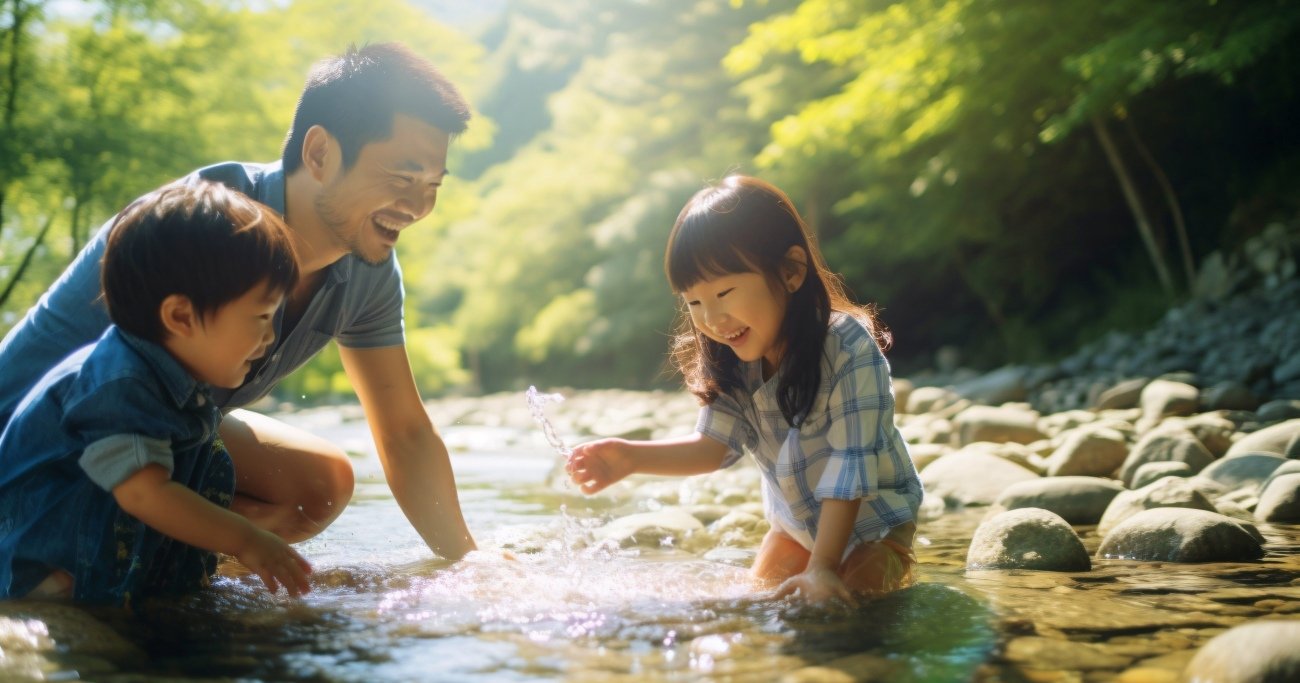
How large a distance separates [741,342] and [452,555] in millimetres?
1003

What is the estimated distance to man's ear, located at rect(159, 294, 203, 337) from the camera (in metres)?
1.86

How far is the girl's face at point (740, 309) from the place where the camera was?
7.44 ft

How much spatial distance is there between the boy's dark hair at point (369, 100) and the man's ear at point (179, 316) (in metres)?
0.63

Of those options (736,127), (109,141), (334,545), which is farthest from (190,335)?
(736,127)

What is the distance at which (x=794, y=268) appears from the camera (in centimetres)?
235

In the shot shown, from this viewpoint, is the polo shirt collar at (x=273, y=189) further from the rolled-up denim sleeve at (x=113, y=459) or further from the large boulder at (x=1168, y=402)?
the large boulder at (x=1168, y=402)

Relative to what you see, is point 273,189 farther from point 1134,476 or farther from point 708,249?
point 1134,476

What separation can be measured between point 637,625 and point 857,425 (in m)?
0.67

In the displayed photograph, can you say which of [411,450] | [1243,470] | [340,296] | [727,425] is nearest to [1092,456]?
[1243,470]

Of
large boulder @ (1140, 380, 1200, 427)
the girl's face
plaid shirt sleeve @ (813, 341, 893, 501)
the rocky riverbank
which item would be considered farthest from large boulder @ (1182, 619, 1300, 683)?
large boulder @ (1140, 380, 1200, 427)

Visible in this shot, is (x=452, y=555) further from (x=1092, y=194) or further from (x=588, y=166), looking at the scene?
(x=588, y=166)

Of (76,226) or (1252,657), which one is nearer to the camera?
(1252,657)

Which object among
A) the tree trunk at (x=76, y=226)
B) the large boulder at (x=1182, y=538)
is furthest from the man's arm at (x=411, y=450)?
the tree trunk at (x=76, y=226)

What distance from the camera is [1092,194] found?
A: 1186 centimetres
